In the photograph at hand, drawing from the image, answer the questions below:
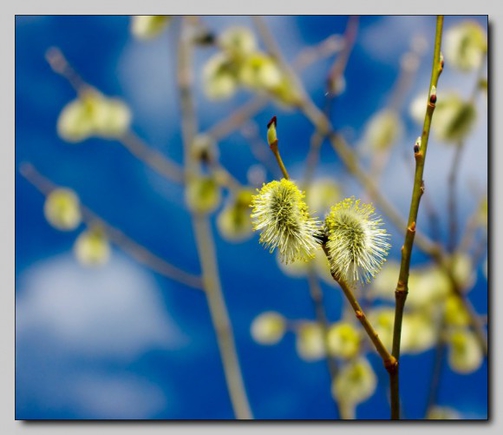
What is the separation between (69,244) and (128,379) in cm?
43

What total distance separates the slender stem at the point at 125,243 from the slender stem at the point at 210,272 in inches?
1.9

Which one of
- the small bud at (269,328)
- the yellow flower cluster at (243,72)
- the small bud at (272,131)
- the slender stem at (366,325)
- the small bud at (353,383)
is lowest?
the slender stem at (366,325)

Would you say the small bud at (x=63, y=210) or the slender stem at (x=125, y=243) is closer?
the slender stem at (x=125, y=243)

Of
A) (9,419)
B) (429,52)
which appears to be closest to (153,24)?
(429,52)

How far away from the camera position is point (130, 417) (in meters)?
1.74

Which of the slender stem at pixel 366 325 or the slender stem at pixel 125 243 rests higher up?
the slender stem at pixel 125 243

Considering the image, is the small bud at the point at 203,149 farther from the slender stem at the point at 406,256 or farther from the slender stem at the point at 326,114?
the slender stem at the point at 406,256

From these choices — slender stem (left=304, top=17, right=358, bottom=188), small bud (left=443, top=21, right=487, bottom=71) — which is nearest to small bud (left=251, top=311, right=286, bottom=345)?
slender stem (left=304, top=17, right=358, bottom=188)

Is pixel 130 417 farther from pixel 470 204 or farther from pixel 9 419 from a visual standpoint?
pixel 470 204

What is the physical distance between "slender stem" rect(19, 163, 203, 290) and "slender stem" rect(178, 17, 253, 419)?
48 millimetres

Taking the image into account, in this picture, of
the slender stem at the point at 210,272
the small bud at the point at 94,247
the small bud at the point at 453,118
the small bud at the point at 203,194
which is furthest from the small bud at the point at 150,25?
the small bud at the point at 453,118

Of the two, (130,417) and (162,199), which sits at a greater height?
(162,199)

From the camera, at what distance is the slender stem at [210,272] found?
1578 mm

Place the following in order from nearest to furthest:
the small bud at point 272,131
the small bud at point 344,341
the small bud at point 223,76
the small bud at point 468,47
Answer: the small bud at point 272,131
the small bud at point 344,341
the small bud at point 468,47
the small bud at point 223,76
